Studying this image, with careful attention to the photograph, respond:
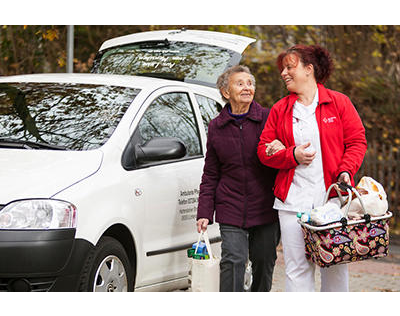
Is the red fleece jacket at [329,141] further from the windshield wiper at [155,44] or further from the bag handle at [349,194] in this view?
the windshield wiper at [155,44]

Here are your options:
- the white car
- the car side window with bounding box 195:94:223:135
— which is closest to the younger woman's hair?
the white car

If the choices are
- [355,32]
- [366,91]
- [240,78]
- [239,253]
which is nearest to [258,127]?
[240,78]

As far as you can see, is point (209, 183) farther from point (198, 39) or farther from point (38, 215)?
point (198, 39)

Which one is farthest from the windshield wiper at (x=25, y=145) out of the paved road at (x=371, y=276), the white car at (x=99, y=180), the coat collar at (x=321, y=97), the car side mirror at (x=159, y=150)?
the paved road at (x=371, y=276)

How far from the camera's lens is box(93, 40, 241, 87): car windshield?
7.60 metres

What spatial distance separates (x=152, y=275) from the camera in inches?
228

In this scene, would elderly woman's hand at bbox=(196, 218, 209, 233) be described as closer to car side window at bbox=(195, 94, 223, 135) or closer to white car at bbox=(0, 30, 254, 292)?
white car at bbox=(0, 30, 254, 292)

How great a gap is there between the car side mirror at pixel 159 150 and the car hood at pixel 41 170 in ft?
1.31

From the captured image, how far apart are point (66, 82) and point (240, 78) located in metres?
1.49

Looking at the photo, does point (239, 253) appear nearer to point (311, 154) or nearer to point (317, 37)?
point (311, 154)

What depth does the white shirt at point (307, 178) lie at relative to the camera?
5.15 m

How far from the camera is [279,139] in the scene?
17.5 ft

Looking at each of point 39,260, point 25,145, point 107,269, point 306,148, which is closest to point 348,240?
point 306,148

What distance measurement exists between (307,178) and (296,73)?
72cm
